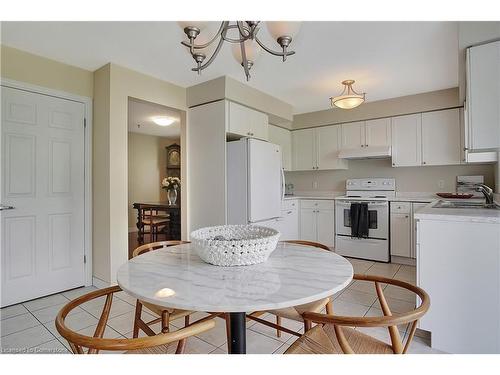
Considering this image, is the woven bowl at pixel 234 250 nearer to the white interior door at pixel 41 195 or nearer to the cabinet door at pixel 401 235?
the white interior door at pixel 41 195

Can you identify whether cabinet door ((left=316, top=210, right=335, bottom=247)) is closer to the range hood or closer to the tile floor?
the range hood

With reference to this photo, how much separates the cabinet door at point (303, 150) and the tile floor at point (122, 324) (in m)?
2.37

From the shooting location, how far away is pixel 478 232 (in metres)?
1.75

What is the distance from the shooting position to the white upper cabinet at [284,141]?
464cm

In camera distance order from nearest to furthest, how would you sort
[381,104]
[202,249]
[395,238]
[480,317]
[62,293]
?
1. [202,249]
2. [480,317]
3. [62,293]
4. [395,238]
5. [381,104]

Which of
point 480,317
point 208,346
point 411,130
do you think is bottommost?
point 208,346

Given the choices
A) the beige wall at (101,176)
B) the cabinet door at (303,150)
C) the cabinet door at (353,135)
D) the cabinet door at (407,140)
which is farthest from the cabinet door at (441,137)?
the beige wall at (101,176)

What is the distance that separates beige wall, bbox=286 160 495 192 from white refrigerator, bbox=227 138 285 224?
1.80 meters

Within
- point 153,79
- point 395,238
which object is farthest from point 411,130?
point 153,79

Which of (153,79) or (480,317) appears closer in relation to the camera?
(480,317)

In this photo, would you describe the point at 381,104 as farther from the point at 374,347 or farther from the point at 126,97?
the point at 374,347

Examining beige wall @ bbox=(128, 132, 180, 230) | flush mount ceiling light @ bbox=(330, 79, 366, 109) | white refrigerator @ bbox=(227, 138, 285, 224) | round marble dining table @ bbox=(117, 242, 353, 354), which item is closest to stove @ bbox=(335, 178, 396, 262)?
white refrigerator @ bbox=(227, 138, 285, 224)

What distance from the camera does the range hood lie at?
4.07 m

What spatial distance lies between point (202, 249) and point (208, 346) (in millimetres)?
995
